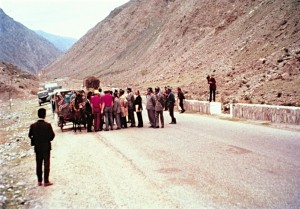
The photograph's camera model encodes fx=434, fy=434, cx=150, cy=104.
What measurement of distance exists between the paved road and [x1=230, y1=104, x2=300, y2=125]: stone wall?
1.62m

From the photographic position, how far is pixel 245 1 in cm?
5991

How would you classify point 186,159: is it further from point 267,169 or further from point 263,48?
point 263,48

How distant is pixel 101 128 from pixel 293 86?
13.0 meters

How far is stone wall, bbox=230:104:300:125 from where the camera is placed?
1750 cm

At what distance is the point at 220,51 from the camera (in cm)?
5331

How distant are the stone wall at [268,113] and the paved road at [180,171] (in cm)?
162

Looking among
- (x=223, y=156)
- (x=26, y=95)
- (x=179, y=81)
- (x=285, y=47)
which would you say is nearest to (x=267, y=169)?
(x=223, y=156)

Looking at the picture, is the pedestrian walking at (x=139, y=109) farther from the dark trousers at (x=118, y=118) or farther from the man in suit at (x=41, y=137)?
the man in suit at (x=41, y=137)

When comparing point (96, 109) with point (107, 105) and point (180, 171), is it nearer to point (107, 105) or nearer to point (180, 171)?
point (107, 105)

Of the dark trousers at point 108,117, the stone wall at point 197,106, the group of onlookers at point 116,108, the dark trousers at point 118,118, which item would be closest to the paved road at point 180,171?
the group of onlookers at point 116,108

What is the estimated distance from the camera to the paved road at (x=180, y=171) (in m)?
8.27

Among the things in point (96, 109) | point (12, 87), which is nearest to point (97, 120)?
point (96, 109)

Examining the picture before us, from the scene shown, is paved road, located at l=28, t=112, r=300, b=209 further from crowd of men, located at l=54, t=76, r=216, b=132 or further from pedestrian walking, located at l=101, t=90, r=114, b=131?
pedestrian walking, located at l=101, t=90, r=114, b=131

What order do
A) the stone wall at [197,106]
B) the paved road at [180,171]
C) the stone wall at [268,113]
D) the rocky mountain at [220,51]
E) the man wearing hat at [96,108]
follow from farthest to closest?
the rocky mountain at [220,51] < the stone wall at [197,106] < the man wearing hat at [96,108] < the stone wall at [268,113] < the paved road at [180,171]
